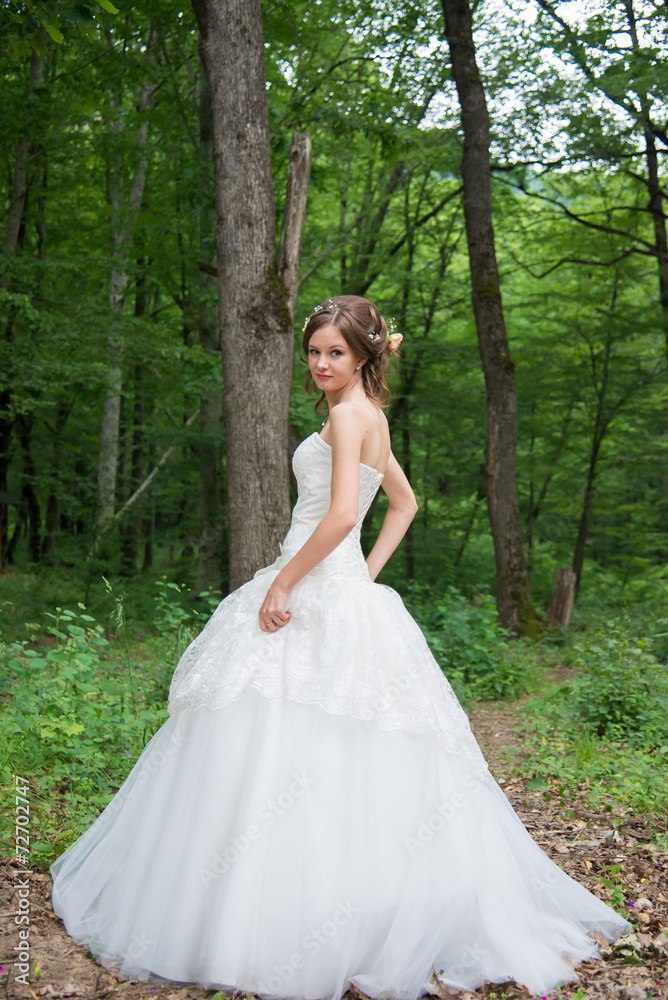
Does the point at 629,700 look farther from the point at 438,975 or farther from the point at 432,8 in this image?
the point at 432,8

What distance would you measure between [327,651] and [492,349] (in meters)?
7.32

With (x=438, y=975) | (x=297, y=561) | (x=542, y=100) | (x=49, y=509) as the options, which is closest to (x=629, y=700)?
(x=438, y=975)

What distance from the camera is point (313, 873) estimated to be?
2.40 m

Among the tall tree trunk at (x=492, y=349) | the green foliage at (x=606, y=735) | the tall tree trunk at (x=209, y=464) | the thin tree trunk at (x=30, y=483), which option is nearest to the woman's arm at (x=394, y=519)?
the green foliage at (x=606, y=735)

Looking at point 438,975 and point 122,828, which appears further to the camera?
point 122,828

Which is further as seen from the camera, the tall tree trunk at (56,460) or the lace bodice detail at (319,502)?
the tall tree trunk at (56,460)

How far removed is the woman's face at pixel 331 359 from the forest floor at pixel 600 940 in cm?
209

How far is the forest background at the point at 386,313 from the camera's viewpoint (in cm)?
542

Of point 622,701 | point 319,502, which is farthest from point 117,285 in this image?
point 319,502

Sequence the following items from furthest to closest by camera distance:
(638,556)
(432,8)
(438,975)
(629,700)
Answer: (638,556)
(432,8)
(629,700)
(438,975)

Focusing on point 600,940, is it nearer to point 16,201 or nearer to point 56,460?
point 16,201

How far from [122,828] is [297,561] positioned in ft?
4.04

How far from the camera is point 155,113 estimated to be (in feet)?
34.8

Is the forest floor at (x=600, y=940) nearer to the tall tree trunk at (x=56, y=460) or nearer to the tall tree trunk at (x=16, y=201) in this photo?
the tall tree trunk at (x=16, y=201)
